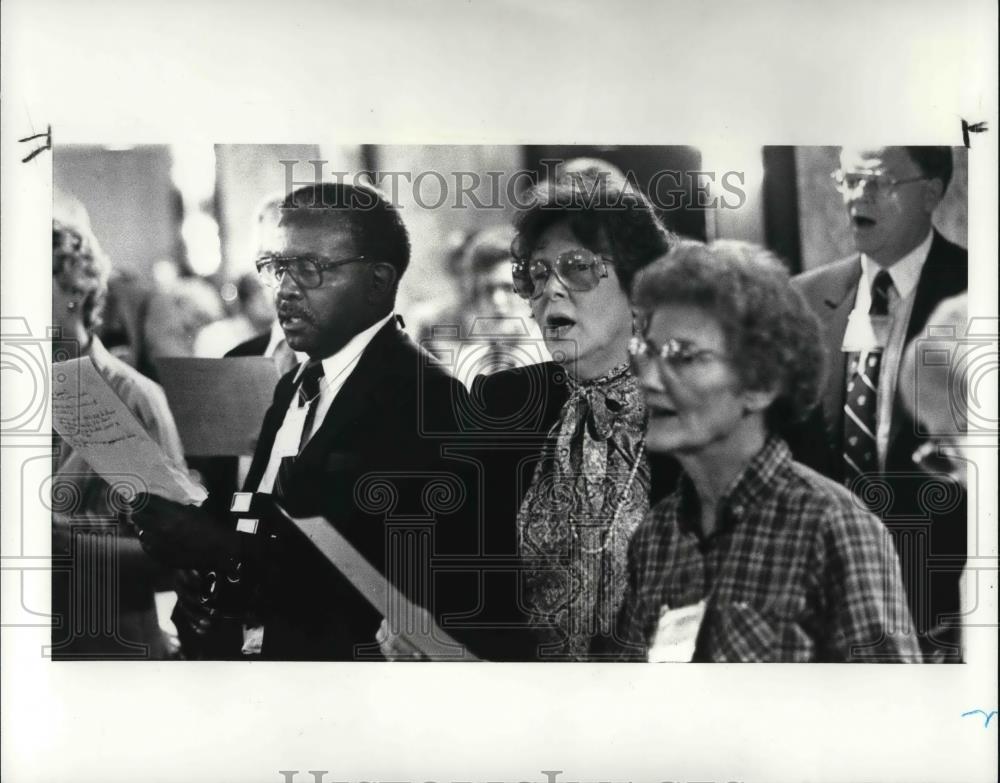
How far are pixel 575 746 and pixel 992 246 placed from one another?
1.74 metres

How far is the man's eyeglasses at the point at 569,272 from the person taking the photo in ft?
9.29

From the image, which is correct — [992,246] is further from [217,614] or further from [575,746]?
[217,614]

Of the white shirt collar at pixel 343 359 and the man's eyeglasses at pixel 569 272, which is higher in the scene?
the man's eyeglasses at pixel 569 272

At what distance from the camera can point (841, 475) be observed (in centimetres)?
283

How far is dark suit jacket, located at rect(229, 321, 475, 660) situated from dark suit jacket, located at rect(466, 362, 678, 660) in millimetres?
73

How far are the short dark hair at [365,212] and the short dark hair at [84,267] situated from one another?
1.72 ft

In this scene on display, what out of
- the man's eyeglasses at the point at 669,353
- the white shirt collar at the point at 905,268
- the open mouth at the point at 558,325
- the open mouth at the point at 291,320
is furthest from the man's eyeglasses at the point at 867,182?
the open mouth at the point at 291,320

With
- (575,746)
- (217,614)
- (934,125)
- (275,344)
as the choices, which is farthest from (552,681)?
(934,125)

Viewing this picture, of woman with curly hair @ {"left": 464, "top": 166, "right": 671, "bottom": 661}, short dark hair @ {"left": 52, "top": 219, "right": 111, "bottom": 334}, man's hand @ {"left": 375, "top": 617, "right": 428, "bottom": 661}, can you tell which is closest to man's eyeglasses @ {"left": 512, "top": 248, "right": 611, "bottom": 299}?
woman with curly hair @ {"left": 464, "top": 166, "right": 671, "bottom": 661}

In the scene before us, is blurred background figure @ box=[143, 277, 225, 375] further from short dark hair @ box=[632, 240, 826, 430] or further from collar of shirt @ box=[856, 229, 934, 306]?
collar of shirt @ box=[856, 229, 934, 306]

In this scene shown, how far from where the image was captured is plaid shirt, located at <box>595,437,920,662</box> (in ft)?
9.18

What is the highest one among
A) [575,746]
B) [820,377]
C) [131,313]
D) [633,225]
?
[633,225]

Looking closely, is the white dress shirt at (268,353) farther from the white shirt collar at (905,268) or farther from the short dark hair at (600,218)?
the white shirt collar at (905,268)

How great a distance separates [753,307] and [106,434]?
5.81 feet
